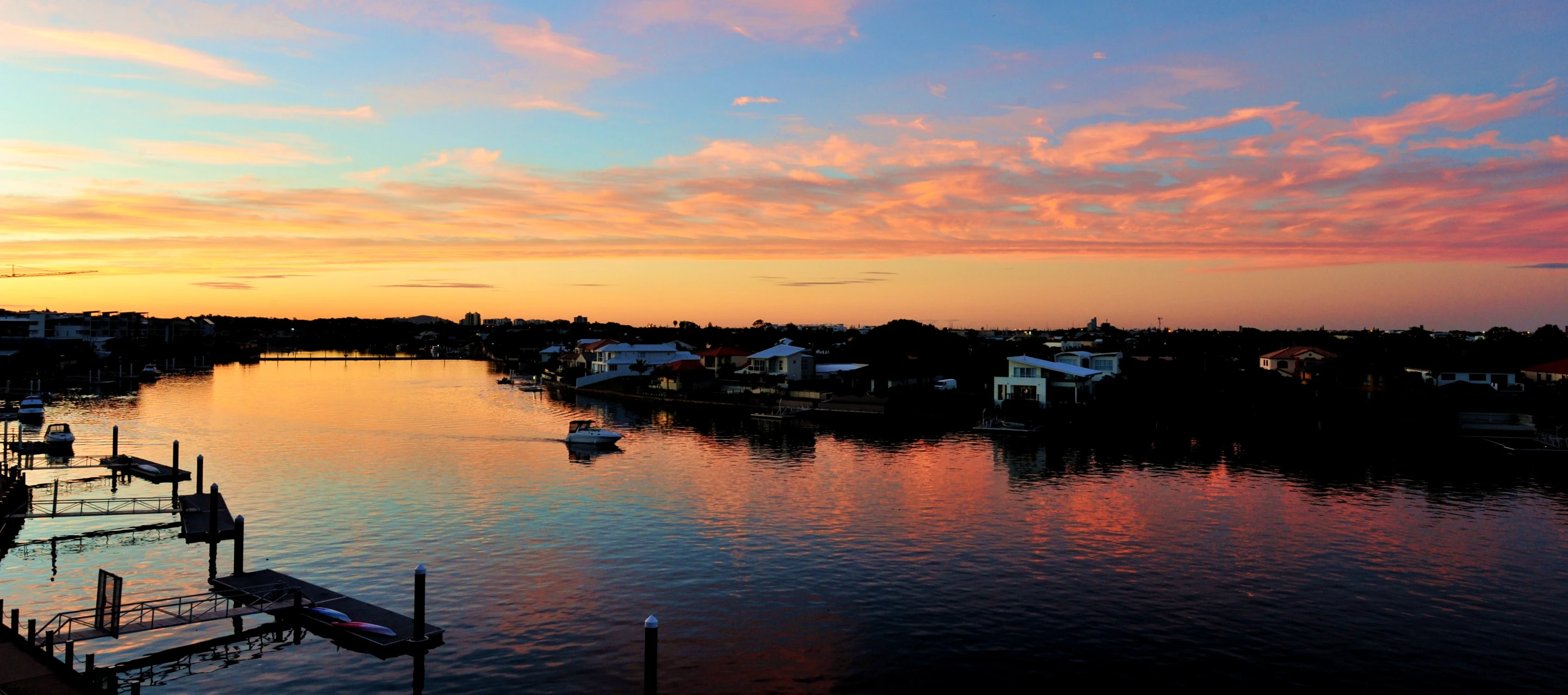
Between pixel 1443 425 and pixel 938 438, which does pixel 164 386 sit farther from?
pixel 1443 425

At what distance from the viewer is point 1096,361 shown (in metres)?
103

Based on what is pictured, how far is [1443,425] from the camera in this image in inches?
2881

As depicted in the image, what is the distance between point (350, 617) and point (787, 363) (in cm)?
8917

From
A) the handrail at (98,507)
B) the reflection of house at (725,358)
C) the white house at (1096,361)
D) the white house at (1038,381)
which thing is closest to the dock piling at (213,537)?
the handrail at (98,507)

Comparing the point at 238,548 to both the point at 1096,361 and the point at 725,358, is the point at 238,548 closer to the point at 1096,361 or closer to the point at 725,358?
the point at 1096,361

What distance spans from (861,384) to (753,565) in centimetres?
7199

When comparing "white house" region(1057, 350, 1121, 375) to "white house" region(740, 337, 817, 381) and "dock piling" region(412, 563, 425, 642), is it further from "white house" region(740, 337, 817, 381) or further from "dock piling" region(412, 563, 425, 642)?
"dock piling" region(412, 563, 425, 642)

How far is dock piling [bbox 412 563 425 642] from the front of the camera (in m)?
22.9

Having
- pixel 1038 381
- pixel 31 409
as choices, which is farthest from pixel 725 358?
pixel 31 409

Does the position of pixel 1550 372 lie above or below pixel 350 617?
above

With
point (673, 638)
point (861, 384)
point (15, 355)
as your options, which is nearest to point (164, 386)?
point (15, 355)

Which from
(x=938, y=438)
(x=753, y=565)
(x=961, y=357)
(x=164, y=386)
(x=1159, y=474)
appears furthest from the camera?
(x=164, y=386)

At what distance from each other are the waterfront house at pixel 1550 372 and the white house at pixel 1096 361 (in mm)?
38510

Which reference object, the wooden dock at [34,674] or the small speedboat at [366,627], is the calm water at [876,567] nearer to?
the small speedboat at [366,627]
